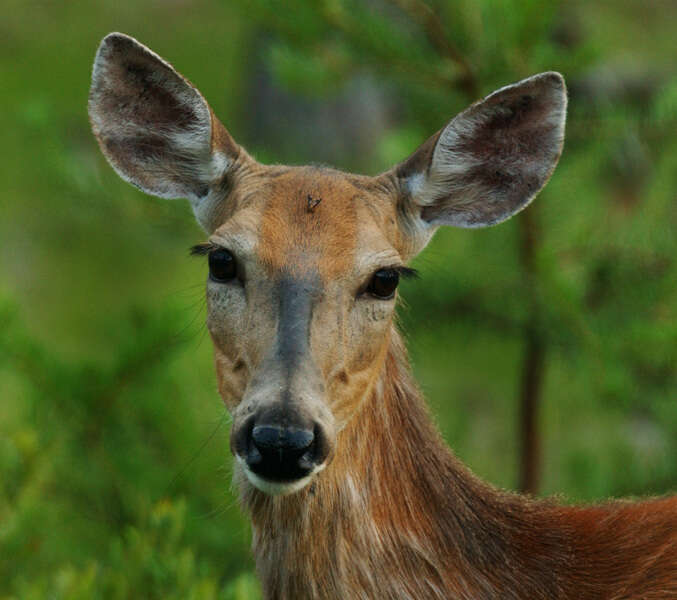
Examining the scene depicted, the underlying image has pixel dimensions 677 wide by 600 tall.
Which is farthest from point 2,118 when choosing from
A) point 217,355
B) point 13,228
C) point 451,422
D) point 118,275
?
point 217,355

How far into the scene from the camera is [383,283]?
14.0 feet

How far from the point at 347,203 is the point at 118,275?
1287 cm

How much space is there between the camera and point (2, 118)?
59.3ft

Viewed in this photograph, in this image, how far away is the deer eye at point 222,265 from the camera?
13.9 ft

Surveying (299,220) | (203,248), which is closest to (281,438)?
(299,220)

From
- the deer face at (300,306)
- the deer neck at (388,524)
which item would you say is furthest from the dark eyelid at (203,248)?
the deer neck at (388,524)

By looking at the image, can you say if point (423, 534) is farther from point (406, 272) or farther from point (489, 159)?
point (489, 159)

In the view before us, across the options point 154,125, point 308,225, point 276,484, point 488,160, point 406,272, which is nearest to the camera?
point 276,484

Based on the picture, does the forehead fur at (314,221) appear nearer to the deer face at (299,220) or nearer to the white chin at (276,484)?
the deer face at (299,220)

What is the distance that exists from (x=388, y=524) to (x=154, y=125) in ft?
6.76

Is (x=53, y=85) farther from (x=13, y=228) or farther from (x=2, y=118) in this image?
(x=13, y=228)

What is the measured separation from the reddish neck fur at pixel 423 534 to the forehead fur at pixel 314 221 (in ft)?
1.97

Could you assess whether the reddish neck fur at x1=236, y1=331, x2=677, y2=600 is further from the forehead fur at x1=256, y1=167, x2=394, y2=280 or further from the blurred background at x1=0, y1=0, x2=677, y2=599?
the blurred background at x1=0, y1=0, x2=677, y2=599

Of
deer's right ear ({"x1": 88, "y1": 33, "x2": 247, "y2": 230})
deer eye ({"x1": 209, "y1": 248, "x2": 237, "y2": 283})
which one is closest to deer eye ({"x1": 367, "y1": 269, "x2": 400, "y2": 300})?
deer eye ({"x1": 209, "y1": 248, "x2": 237, "y2": 283})
